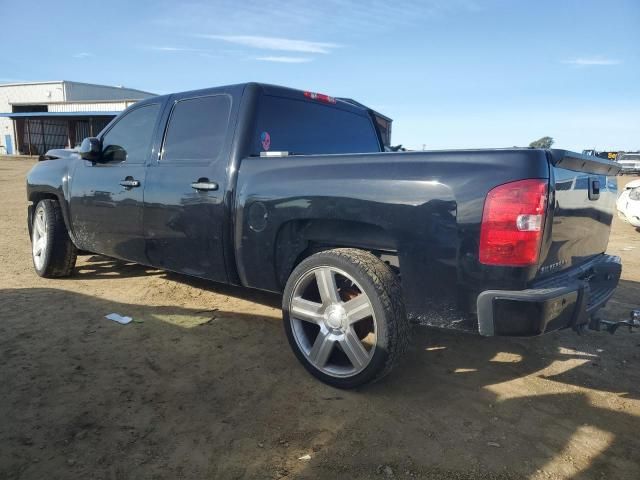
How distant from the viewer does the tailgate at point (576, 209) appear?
2.25 meters

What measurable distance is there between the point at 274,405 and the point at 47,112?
37.5 meters

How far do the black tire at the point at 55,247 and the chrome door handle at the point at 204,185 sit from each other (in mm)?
2306

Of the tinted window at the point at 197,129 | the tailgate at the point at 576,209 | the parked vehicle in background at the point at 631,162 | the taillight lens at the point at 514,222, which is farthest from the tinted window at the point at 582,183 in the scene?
the parked vehicle in background at the point at 631,162

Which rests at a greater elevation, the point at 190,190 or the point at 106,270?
the point at 190,190

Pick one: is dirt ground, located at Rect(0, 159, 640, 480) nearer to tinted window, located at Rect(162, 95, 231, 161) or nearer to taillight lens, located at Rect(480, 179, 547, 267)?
taillight lens, located at Rect(480, 179, 547, 267)

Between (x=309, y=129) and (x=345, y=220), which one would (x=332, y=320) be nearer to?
(x=345, y=220)

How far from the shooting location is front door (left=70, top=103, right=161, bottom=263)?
3934mm

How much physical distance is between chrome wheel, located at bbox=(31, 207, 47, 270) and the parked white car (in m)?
A: 9.07

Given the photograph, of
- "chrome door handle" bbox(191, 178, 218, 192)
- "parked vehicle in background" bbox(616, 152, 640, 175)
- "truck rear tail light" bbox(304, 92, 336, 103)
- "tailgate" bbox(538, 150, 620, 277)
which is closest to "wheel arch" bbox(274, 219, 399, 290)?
"chrome door handle" bbox(191, 178, 218, 192)

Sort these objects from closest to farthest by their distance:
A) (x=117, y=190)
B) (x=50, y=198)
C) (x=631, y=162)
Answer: (x=117, y=190), (x=50, y=198), (x=631, y=162)

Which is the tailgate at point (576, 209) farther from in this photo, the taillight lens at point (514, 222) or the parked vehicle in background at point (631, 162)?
the parked vehicle in background at point (631, 162)

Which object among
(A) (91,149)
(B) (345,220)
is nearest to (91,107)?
(A) (91,149)

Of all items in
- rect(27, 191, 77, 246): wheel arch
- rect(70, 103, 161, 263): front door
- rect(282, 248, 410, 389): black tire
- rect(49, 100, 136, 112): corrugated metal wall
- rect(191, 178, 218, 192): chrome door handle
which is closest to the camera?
rect(282, 248, 410, 389): black tire

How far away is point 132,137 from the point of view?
4.18m
